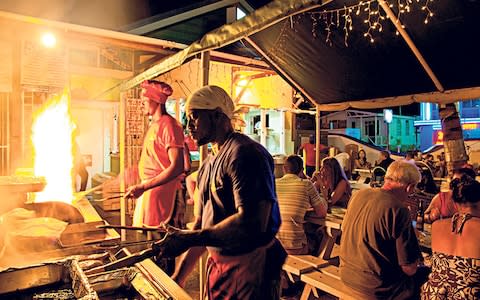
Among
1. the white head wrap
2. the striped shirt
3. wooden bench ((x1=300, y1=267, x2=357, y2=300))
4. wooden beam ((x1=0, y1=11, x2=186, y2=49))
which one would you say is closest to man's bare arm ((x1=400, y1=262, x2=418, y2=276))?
wooden bench ((x1=300, y1=267, x2=357, y2=300))

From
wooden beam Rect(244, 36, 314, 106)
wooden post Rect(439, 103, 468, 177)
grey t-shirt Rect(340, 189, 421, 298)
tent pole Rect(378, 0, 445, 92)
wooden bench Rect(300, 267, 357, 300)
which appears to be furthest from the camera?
wooden beam Rect(244, 36, 314, 106)

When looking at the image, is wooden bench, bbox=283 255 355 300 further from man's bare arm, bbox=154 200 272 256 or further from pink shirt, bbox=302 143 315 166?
pink shirt, bbox=302 143 315 166

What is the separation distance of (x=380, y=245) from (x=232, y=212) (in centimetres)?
181

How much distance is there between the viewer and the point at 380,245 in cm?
313

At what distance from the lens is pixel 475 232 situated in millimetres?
3135

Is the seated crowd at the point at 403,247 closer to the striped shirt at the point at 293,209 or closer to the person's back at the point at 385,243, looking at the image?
the person's back at the point at 385,243

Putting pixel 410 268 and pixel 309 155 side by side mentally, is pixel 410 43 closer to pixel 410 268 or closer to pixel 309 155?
pixel 410 268

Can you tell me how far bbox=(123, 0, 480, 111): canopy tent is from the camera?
3.88 meters

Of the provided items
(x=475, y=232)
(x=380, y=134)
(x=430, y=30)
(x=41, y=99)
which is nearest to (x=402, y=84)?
(x=430, y=30)

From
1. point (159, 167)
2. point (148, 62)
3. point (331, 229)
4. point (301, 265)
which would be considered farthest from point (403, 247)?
point (148, 62)

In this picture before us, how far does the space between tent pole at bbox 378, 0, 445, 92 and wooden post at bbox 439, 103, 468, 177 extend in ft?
1.51

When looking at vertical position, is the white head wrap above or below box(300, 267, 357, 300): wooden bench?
above

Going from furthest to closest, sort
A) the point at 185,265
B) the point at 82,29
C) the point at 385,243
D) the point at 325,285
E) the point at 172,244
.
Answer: the point at 82,29 < the point at 325,285 < the point at 385,243 < the point at 185,265 < the point at 172,244

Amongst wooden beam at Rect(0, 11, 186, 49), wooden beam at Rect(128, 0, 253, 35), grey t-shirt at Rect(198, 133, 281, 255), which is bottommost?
grey t-shirt at Rect(198, 133, 281, 255)
